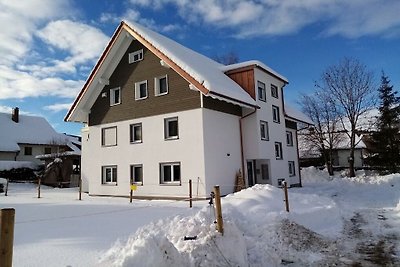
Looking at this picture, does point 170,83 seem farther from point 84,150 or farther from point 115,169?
point 84,150

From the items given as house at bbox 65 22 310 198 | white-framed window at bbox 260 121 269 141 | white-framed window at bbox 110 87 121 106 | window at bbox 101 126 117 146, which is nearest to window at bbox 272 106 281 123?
house at bbox 65 22 310 198

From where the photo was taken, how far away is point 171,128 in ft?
63.7

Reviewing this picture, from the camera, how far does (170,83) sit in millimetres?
19469

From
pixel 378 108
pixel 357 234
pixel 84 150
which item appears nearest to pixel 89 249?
pixel 357 234

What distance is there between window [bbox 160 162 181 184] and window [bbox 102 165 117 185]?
3.96 metres

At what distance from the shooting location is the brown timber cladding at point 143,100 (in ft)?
62.1

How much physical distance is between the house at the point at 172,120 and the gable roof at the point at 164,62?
0.06 m

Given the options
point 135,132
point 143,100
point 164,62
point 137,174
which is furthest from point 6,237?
point 135,132

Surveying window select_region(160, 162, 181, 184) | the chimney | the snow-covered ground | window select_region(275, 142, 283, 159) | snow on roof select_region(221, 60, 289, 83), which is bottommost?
the snow-covered ground

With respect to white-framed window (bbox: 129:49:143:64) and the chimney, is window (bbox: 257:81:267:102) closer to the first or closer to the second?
white-framed window (bbox: 129:49:143:64)

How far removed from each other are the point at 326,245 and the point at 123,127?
1533cm

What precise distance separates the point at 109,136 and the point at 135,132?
225 cm

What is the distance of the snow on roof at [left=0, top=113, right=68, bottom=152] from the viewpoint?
43525 mm

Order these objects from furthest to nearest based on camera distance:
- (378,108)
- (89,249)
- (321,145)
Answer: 1. (321,145)
2. (378,108)
3. (89,249)
